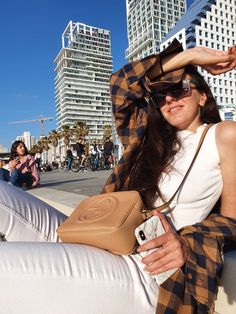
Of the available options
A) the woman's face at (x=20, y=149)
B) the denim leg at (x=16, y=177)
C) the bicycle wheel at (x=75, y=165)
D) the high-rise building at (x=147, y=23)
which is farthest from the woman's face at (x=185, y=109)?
the high-rise building at (x=147, y=23)

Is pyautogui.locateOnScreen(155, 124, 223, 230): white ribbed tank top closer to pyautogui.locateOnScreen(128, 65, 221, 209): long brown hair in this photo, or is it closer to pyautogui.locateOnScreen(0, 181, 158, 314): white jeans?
pyautogui.locateOnScreen(128, 65, 221, 209): long brown hair

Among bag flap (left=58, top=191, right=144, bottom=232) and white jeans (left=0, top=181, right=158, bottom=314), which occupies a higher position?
bag flap (left=58, top=191, right=144, bottom=232)

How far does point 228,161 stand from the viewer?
128 cm

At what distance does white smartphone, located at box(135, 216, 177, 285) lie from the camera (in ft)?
3.72

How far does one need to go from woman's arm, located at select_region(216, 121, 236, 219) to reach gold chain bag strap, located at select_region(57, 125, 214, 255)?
0.08 metres

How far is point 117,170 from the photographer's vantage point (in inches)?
62.2

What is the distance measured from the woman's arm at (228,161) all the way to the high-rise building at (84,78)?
10926 centimetres

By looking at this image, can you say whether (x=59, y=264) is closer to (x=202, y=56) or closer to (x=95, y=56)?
(x=202, y=56)

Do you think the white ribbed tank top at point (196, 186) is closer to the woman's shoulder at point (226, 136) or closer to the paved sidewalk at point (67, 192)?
the woman's shoulder at point (226, 136)

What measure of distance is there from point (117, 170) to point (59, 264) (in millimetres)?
593

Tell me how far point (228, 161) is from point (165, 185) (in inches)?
10.8

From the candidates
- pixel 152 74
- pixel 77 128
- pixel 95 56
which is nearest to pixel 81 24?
pixel 95 56

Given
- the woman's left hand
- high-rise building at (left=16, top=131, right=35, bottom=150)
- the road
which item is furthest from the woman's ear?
high-rise building at (left=16, top=131, right=35, bottom=150)

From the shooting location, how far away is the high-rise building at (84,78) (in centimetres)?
11462
